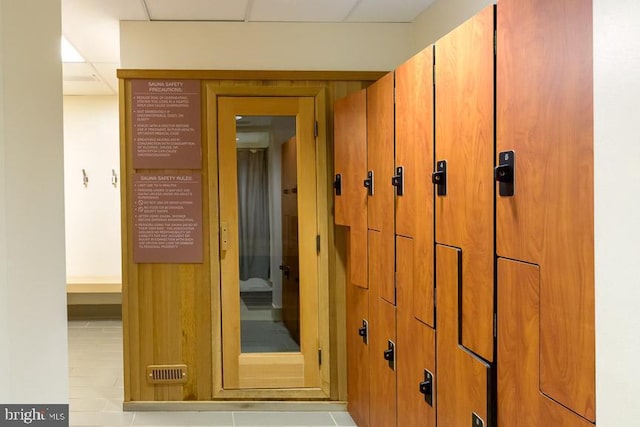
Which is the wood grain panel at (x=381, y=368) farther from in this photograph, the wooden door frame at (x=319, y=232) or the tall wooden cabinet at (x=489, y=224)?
the wooden door frame at (x=319, y=232)

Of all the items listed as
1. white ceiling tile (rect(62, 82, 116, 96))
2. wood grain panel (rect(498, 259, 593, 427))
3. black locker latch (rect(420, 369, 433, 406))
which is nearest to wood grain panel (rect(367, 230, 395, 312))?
black locker latch (rect(420, 369, 433, 406))

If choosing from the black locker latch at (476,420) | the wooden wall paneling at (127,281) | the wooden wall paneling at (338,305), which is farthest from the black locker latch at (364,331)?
the wooden wall paneling at (127,281)

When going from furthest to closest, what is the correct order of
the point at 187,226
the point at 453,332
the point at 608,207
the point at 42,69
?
the point at 187,226, the point at 453,332, the point at 42,69, the point at 608,207

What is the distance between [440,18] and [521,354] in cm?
234

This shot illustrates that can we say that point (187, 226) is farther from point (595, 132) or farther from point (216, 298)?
point (595, 132)

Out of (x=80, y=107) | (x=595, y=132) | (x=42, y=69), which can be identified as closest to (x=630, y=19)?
(x=595, y=132)

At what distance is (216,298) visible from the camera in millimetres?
3852

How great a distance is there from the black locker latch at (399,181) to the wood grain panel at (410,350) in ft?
0.75

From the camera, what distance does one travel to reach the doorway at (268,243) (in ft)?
12.7

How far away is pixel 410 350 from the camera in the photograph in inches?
102

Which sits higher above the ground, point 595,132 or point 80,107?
point 80,107

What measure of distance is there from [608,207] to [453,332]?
0.98 metres

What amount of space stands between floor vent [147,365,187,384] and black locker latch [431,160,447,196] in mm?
2418

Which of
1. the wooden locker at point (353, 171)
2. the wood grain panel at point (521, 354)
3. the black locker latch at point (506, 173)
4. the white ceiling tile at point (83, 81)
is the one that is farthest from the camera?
the white ceiling tile at point (83, 81)
